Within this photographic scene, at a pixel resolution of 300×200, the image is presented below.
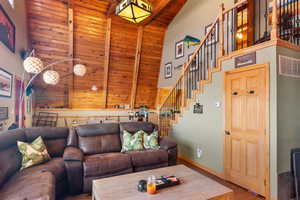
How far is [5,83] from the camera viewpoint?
2.82 meters

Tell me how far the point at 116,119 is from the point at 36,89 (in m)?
2.96

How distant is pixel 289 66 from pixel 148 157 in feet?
8.82

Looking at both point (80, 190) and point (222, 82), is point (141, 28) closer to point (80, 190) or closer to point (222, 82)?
point (222, 82)

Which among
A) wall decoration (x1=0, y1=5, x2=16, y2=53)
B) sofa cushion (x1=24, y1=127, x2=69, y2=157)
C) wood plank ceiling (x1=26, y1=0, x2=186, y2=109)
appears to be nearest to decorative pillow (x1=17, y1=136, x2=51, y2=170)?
sofa cushion (x1=24, y1=127, x2=69, y2=157)

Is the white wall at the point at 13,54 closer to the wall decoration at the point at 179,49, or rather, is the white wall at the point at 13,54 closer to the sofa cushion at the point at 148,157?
the sofa cushion at the point at 148,157

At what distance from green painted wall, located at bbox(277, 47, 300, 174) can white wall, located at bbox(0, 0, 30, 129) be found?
4262 mm

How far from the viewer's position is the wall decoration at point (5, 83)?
266 centimetres

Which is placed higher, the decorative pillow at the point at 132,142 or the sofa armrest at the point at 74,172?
the decorative pillow at the point at 132,142

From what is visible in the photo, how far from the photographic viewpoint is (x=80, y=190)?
259 cm

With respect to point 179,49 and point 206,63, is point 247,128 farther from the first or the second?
point 179,49

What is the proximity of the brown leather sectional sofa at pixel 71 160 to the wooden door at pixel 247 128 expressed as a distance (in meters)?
1.09

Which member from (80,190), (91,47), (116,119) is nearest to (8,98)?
(80,190)

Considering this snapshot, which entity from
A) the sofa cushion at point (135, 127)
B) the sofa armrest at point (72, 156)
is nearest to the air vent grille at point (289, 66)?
the sofa cushion at point (135, 127)

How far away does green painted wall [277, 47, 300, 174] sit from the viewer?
8.08 ft
